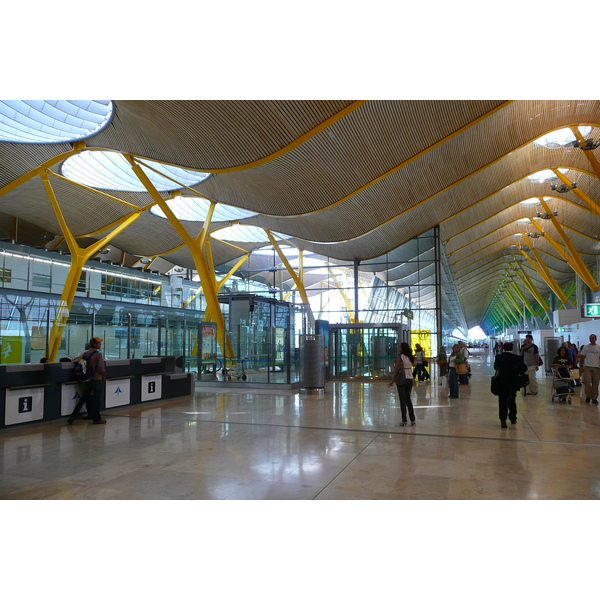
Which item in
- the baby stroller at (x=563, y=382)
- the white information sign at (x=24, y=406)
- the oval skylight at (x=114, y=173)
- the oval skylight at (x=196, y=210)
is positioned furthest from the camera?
the oval skylight at (x=196, y=210)

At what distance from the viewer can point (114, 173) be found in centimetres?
3253

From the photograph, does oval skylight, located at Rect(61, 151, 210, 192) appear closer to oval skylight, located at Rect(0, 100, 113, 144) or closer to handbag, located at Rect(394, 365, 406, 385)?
oval skylight, located at Rect(0, 100, 113, 144)

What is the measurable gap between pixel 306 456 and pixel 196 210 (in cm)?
3508

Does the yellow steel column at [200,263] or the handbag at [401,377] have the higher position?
the yellow steel column at [200,263]

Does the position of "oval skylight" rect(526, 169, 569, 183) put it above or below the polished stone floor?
above

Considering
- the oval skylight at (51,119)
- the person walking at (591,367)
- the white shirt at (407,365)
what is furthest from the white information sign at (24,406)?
the oval skylight at (51,119)

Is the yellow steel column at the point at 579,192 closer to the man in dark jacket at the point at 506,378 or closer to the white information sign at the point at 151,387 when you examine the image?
the man in dark jacket at the point at 506,378

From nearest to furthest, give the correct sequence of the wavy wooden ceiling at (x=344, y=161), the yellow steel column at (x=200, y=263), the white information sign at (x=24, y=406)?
the white information sign at (x=24, y=406) < the wavy wooden ceiling at (x=344, y=161) < the yellow steel column at (x=200, y=263)

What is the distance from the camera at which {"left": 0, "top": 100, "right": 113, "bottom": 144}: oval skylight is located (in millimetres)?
21953

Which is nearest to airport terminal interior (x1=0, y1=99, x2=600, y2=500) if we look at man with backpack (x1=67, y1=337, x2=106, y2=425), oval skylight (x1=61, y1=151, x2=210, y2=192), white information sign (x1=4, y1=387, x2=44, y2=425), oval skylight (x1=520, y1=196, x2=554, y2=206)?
white information sign (x1=4, y1=387, x2=44, y2=425)

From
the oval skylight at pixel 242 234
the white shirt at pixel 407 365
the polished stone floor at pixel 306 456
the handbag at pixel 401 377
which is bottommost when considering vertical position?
the polished stone floor at pixel 306 456

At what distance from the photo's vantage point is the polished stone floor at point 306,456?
542 centimetres

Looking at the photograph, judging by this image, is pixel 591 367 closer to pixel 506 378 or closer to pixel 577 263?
pixel 506 378

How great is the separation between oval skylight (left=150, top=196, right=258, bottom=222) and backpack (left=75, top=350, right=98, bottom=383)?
1018 inches
